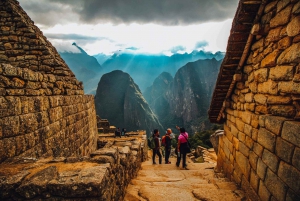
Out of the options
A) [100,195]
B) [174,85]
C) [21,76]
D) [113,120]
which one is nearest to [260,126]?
[100,195]

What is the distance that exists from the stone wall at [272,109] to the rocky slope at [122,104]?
90277 millimetres

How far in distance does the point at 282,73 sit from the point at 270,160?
1437 mm

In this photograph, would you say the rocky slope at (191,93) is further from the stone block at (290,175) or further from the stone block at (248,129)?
the stone block at (290,175)

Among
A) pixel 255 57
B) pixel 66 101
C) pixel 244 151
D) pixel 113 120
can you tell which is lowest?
pixel 113 120

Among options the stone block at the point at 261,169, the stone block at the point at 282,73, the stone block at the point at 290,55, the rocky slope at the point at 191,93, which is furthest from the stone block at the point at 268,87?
the rocky slope at the point at 191,93

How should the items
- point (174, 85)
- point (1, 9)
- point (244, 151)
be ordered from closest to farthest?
1. point (244, 151)
2. point (1, 9)
3. point (174, 85)

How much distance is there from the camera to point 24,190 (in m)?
2.13

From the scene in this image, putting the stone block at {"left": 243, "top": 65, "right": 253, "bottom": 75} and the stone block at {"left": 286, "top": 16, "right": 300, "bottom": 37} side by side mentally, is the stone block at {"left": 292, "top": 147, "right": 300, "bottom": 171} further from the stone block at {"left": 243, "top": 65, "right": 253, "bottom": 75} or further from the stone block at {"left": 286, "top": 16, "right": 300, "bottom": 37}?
the stone block at {"left": 243, "top": 65, "right": 253, "bottom": 75}

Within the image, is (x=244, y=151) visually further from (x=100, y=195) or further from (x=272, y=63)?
(x=100, y=195)

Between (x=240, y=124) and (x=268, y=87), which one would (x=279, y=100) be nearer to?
(x=268, y=87)

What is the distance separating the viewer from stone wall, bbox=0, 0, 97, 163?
10.6 ft

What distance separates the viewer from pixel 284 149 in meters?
2.63

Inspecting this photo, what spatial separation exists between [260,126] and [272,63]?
3.88 ft

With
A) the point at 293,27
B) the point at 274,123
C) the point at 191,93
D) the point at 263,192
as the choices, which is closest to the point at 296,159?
the point at 274,123
